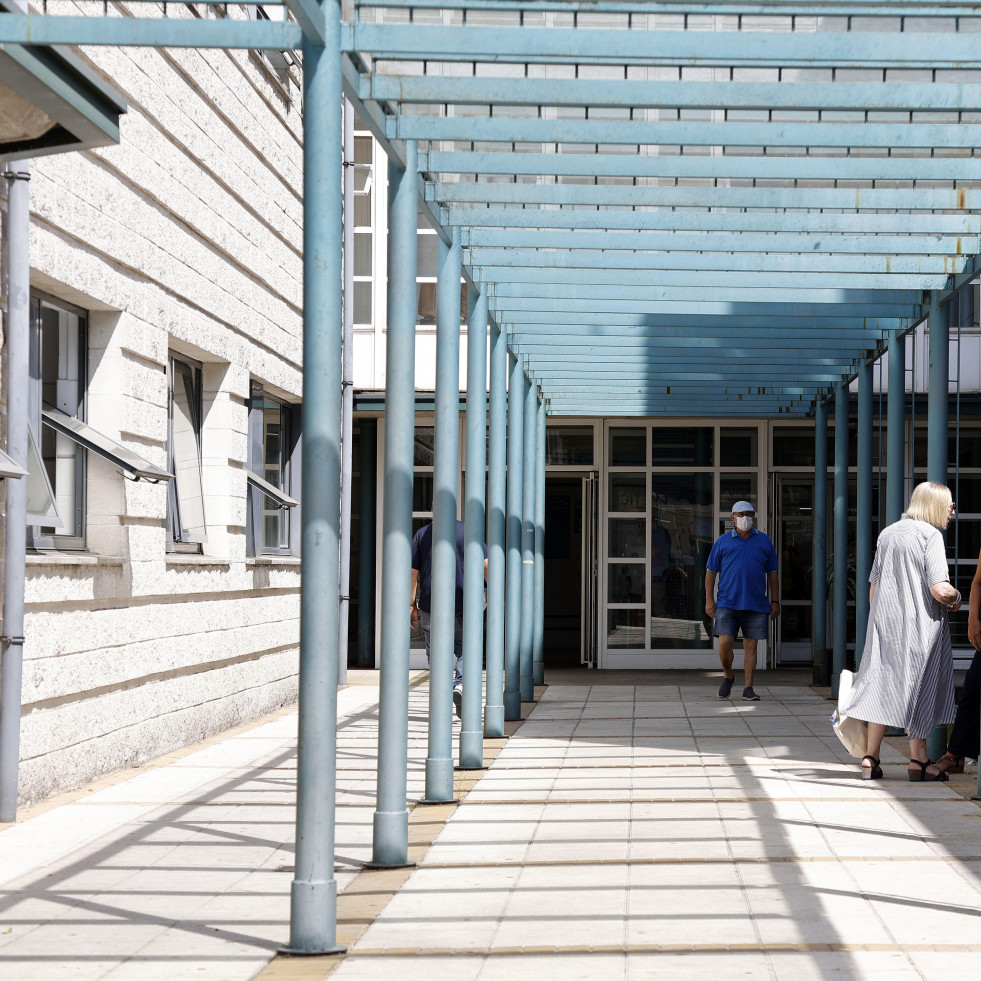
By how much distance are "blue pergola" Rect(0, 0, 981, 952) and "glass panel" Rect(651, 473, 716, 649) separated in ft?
17.4

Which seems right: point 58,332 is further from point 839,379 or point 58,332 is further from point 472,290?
point 839,379

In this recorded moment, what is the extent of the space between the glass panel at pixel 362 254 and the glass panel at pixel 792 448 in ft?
17.6

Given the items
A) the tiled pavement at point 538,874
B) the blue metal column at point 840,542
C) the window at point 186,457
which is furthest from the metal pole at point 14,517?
the blue metal column at point 840,542

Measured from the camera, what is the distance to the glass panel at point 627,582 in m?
18.5

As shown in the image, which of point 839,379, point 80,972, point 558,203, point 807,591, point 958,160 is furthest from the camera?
point 807,591

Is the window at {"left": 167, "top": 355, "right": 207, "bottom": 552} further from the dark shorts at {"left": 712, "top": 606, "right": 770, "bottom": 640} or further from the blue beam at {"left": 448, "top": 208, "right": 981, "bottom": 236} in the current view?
the dark shorts at {"left": 712, "top": 606, "right": 770, "bottom": 640}

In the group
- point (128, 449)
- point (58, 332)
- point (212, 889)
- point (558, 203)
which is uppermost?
point (558, 203)

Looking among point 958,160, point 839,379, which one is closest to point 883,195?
point 958,160

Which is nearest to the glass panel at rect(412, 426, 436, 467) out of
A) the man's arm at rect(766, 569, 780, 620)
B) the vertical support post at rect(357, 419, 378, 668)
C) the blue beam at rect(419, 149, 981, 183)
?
the vertical support post at rect(357, 419, 378, 668)

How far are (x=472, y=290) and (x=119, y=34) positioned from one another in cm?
460

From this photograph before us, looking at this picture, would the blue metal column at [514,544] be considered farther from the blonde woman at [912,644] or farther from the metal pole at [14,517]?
the metal pole at [14,517]

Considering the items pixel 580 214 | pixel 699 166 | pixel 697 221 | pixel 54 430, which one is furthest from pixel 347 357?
pixel 699 166

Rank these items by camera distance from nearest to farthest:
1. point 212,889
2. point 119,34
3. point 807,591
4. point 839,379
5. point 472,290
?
point 119,34, point 212,889, point 472,290, point 839,379, point 807,591

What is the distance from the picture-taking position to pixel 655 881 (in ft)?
18.5
